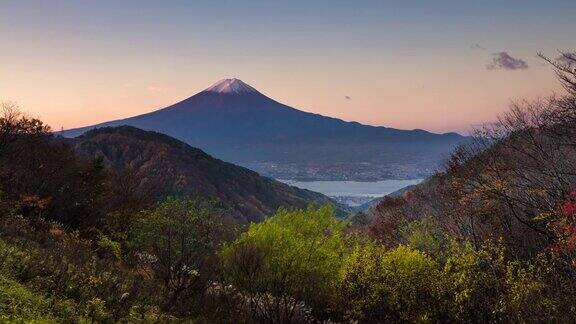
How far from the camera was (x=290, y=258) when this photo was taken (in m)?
25.0

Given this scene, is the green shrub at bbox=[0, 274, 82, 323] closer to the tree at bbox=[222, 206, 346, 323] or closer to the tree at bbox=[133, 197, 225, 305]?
the tree at bbox=[133, 197, 225, 305]

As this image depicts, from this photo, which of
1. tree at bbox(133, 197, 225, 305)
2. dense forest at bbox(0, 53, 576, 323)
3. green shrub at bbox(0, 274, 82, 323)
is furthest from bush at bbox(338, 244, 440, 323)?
green shrub at bbox(0, 274, 82, 323)

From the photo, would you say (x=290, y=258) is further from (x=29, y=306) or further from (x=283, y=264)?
(x=29, y=306)

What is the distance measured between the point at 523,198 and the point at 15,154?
39.1m

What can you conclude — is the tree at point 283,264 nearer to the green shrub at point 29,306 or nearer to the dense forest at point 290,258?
the dense forest at point 290,258

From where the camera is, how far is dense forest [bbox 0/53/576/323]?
634 inches

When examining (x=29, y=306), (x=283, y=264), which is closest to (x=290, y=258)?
(x=283, y=264)

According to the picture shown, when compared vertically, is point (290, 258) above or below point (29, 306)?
below

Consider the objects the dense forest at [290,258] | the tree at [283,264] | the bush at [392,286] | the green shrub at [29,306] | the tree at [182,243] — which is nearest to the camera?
the green shrub at [29,306]

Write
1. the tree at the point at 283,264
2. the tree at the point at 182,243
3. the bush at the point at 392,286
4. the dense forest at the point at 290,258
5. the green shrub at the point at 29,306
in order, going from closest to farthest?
1. the green shrub at the point at 29,306
2. the dense forest at the point at 290,258
3. the tree at the point at 182,243
4. the tree at the point at 283,264
5. the bush at the point at 392,286

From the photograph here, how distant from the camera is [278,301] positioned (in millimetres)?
24969

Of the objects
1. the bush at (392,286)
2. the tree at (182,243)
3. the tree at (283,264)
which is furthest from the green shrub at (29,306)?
the bush at (392,286)

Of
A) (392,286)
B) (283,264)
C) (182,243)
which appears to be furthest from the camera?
(392,286)

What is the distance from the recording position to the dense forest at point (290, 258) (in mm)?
16109
